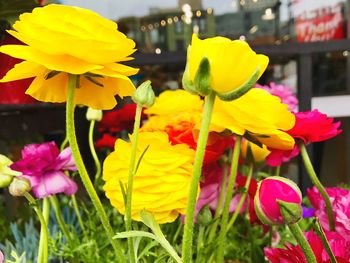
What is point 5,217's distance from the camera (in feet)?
2.47

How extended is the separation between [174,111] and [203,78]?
29 cm

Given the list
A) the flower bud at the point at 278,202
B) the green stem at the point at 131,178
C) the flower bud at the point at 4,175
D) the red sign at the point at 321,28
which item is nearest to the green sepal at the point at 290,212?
the flower bud at the point at 278,202

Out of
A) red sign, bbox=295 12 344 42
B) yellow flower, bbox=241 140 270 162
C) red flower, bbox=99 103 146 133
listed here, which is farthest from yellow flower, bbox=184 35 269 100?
red sign, bbox=295 12 344 42

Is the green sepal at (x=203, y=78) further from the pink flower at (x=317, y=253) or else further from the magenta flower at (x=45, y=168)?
the magenta flower at (x=45, y=168)

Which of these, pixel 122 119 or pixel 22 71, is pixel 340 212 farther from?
pixel 122 119

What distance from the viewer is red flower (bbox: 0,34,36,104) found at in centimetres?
56

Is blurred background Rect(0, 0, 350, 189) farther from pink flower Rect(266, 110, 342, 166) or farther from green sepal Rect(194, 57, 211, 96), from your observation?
green sepal Rect(194, 57, 211, 96)

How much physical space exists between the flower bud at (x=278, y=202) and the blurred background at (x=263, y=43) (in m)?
0.52

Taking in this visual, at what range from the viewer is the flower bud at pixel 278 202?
0.27m

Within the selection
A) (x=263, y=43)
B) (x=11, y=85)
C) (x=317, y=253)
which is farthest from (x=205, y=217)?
(x=263, y=43)

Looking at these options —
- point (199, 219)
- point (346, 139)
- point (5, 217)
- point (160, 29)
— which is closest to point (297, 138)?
point (199, 219)

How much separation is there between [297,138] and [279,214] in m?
0.14

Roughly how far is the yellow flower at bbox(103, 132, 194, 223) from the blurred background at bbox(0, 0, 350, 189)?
0.40 metres

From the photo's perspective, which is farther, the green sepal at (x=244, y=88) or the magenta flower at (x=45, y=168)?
the magenta flower at (x=45, y=168)
